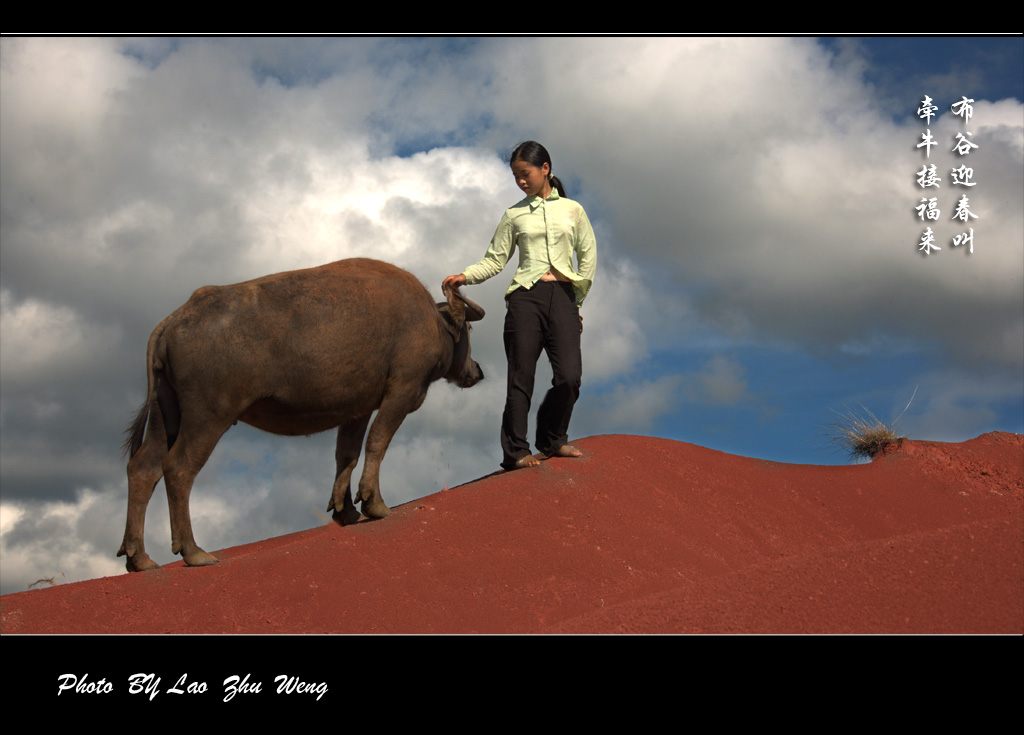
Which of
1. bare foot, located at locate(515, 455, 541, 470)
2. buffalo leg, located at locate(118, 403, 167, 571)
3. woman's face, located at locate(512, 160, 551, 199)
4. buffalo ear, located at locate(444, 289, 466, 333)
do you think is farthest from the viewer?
buffalo ear, located at locate(444, 289, 466, 333)

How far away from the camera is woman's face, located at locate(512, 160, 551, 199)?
7246 millimetres

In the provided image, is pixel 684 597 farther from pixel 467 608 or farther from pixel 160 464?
pixel 160 464

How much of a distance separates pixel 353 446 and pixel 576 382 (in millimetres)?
2148

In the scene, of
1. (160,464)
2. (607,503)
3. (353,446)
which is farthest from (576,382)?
(160,464)

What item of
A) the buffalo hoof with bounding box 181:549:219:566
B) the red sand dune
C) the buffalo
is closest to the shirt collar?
the buffalo

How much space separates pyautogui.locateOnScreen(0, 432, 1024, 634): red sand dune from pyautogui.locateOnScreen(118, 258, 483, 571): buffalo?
1.90ft

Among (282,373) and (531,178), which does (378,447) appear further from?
(531,178)

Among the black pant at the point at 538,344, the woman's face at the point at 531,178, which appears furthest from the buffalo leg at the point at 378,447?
the woman's face at the point at 531,178

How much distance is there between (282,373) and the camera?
257 inches

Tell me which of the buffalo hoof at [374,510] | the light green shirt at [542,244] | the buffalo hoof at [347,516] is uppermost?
the light green shirt at [542,244]

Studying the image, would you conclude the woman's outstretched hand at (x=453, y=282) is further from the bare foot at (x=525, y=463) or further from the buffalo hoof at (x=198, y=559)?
the buffalo hoof at (x=198, y=559)

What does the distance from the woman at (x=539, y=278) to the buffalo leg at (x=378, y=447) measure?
996 millimetres

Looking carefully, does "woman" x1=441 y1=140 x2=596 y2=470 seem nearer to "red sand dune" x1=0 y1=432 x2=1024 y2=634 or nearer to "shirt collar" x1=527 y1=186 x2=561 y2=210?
"shirt collar" x1=527 y1=186 x2=561 y2=210

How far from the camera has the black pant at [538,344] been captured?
23.8 ft
